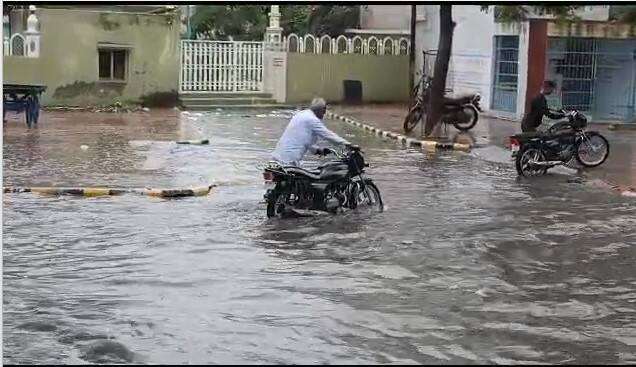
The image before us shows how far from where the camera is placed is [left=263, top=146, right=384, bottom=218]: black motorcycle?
1028 centimetres

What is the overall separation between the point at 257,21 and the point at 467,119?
1897cm

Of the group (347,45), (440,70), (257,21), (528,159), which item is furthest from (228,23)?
(528,159)

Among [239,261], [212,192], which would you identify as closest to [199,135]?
[212,192]

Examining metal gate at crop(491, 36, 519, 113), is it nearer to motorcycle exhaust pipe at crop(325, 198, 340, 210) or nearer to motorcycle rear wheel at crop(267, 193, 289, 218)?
motorcycle exhaust pipe at crop(325, 198, 340, 210)

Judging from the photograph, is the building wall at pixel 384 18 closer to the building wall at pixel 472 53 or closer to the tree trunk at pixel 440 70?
the building wall at pixel 472 53

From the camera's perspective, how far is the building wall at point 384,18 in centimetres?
3531

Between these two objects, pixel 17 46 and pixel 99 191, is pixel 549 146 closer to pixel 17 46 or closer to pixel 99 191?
pixel 99 191

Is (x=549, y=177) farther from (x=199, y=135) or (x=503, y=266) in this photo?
(x=199, y=135)

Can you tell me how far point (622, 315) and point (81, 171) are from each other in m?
9.07

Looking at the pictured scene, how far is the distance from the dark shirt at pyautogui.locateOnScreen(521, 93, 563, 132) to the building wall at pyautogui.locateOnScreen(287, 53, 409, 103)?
15881 millimetres

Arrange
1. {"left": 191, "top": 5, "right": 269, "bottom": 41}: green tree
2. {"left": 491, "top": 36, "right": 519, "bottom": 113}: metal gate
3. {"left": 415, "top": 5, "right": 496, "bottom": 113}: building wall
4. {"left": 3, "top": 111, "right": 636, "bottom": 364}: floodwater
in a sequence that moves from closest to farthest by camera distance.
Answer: {"left": 3, "top": 111, "right": 636, "bottom": 364}: floodwater → {"left": 491, "top": 36, "right": 519, "bottom": 113}: metal gate → {"left": 415, "top": 5, "right": 496, "bottom": 113}: building wall → {"left": 191, "top": 5, "right": 269, "bottom": 41}: green tree

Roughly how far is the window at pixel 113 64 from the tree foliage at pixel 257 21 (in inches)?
338

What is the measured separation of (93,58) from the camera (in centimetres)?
2688

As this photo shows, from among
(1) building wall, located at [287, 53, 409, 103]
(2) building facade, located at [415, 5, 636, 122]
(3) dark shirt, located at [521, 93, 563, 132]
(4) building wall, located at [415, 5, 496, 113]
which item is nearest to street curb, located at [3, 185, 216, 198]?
(3) dark shirt, located at [521, 93, 563, 132]
